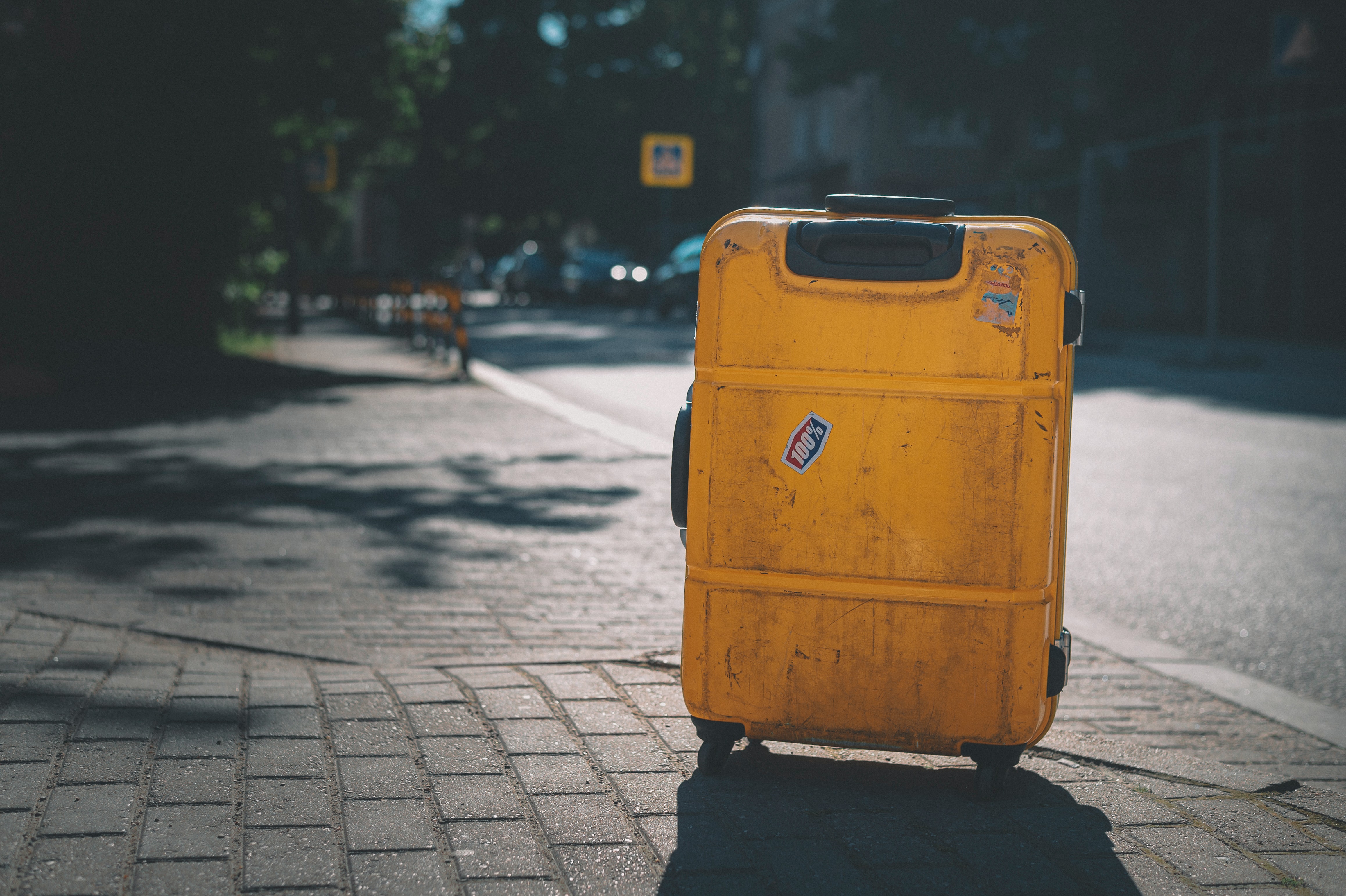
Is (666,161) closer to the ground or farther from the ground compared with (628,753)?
farther from the ground

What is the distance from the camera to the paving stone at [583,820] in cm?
303

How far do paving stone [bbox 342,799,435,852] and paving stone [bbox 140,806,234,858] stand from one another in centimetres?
25

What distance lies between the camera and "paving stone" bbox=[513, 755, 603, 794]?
3.29m

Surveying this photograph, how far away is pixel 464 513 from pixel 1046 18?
26684 millimetres

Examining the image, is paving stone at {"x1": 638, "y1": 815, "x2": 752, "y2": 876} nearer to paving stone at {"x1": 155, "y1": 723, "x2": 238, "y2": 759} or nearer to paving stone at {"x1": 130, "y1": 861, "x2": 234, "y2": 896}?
paving stone at {"x1": 130, "y1": 861, "x2": 234, "y2": 896}

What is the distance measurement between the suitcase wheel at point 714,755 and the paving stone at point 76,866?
133 cm

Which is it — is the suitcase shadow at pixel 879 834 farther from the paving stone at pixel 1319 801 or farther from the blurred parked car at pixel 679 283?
the blurred parked car at pixel 679 283

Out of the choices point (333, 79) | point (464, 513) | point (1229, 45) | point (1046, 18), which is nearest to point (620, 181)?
point (1046, 18)

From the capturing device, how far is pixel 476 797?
321 cm

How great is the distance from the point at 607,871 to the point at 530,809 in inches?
13.7

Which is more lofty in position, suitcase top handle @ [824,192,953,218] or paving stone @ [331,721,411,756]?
suitcase top handle @ [824,192,953,218]

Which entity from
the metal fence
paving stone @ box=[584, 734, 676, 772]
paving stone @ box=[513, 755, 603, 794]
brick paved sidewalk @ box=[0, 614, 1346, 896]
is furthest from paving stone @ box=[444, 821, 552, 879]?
the metal fence

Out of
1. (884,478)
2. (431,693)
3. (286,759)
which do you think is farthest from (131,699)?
(884,478)

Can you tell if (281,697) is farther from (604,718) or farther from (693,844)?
(693,844)
